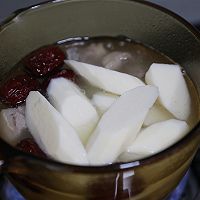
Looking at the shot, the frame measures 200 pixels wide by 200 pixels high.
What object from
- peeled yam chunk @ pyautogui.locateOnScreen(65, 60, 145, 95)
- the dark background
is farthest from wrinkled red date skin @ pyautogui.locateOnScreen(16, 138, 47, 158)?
the dark background

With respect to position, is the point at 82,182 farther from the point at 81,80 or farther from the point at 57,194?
the point at 81,80

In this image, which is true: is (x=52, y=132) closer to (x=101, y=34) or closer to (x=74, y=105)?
(x=74, y=105)

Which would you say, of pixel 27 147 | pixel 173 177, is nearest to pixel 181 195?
pixel 173 177

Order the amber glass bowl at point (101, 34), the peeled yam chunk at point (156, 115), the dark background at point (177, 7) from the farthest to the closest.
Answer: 1. the dark background at point (177, 7)
2. the peeled yam chunk at point (156, 115)
3. the amber glass bowl at point (101, 34)

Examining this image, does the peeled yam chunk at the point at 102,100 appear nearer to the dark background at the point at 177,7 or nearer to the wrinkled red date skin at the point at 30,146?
the wrinkled red date skin at the point at 30,146

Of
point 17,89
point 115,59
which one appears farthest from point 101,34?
point 17,89

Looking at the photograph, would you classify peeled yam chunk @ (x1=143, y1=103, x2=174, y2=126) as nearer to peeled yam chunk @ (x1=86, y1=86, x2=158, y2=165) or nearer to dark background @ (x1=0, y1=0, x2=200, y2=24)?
peeled yam chunk @ (x1=86, y1=86, x2=158, y2=165)

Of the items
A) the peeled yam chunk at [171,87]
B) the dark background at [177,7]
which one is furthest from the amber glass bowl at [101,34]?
the dark background at [177,7]
